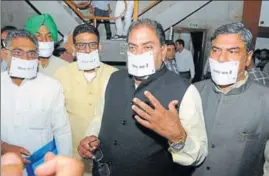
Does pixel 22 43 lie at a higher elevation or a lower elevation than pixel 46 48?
higher

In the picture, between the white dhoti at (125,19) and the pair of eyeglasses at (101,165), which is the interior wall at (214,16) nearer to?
the white dhoti at (125,19)

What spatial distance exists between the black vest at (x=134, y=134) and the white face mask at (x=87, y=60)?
31 centimetres

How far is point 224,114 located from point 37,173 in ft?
2.30

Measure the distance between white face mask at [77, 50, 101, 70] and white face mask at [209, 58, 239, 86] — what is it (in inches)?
18.0

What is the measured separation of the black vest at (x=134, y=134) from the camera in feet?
2.51

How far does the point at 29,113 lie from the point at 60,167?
0.61 feet

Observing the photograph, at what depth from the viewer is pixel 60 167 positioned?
26cm

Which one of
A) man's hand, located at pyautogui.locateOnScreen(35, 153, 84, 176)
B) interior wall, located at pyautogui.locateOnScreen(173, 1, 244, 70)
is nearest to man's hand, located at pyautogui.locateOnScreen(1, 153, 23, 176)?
man's hand, located at pyautogui.locateOnScreen(35, 153, 84, 176)

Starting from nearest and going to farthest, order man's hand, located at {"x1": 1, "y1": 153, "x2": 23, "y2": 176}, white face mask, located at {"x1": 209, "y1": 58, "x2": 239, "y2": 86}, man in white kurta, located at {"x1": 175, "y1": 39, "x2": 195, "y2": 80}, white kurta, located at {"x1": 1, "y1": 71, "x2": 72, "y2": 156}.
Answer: man's hand, located at {"x1": 1, "y1": 153, "x2": 23, "y2": 176} < white kurta, located at {"x1": 1, "y1": 71, "x2": 72, "y2": 156} < white face mask, located at {"x1": 209, "y1": 58, "x2": 239, "y2": 86} < man in white kurta, located at {"x1": 175, "y1": 39, "x2": 195, "y2": 80}

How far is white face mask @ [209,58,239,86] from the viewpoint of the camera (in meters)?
0.85

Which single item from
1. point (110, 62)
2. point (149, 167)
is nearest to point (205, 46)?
point (110, 62)

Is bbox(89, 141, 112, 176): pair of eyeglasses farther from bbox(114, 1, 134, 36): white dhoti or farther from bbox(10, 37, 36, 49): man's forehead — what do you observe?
bbox(114, 1, 134, 36): white dhoti

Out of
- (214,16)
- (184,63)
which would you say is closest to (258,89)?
(184,63)

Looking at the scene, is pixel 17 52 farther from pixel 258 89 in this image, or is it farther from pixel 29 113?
pixel 258 89
